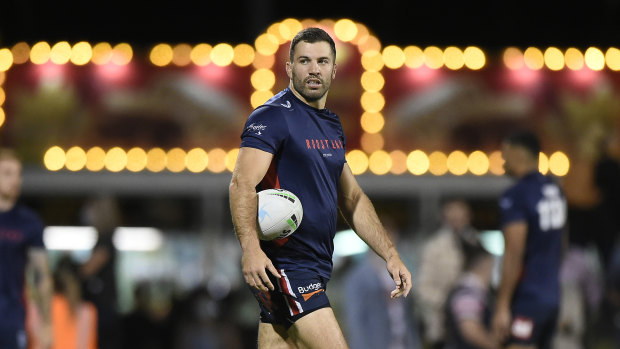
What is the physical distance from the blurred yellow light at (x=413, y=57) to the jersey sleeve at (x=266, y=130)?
7.46 meters

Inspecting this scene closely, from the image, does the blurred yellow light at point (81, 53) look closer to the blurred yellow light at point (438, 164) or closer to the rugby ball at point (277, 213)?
the blurred yellow light at point (438, 164)

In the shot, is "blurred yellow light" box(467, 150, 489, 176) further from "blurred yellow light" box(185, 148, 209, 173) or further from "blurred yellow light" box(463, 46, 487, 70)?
"blurred yellow light" box(185, 148, 209, 173)

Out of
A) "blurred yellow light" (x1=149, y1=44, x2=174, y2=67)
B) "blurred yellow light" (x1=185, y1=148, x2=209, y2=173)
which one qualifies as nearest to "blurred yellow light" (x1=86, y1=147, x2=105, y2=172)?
"blurred yellow light" (x1=185, y1=148, x2=209, y2=173)

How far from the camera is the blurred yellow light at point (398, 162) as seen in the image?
13.0 m

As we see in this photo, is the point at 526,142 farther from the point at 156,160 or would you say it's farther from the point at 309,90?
the point at 156,160

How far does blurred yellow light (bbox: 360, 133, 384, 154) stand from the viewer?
13.0 metres

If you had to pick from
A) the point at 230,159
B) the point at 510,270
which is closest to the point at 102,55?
the point at 230,159

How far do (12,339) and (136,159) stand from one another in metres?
5.18

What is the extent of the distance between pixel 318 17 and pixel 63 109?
22.7m

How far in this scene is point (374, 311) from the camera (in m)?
11.5

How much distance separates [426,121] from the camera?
13148 mm

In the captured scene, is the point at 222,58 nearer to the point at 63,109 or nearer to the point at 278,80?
the point at 278,80

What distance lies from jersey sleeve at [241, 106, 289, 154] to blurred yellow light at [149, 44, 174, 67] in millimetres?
7640

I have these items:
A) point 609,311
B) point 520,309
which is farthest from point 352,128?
point 520,309
